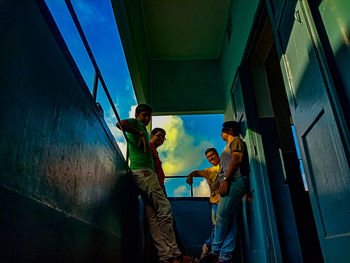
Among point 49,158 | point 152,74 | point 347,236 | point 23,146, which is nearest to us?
point 23,146

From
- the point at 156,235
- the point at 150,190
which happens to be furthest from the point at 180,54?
the point at 156,235

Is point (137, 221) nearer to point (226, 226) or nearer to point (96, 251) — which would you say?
point (226, 226)

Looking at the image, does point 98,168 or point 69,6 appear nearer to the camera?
point 69,6

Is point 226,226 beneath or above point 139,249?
above

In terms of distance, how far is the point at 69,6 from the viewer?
1.29 metres

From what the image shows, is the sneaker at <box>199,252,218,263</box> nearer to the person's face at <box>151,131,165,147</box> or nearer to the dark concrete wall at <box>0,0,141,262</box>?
the person's face at <box>151,131,165,147</box>

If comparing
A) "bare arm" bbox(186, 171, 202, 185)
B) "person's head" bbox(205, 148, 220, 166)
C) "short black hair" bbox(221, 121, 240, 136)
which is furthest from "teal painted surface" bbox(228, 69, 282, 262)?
"bare arm" bbox(186, 171, 202, 185)

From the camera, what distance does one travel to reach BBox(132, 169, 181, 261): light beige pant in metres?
2.16

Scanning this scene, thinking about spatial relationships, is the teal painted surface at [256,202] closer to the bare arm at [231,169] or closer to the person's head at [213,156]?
the bare arm at [231,169]

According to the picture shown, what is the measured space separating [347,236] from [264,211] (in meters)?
1.23

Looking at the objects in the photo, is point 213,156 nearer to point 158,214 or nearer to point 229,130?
point 229,130

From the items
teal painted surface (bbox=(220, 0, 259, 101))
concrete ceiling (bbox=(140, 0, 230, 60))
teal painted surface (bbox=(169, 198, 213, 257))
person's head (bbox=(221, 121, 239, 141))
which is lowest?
teal painted surface (bbox=(169, 198, 213, 257))

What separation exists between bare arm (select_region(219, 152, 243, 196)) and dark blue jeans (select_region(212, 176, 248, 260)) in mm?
61

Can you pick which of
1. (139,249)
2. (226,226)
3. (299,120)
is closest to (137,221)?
(139,249)
